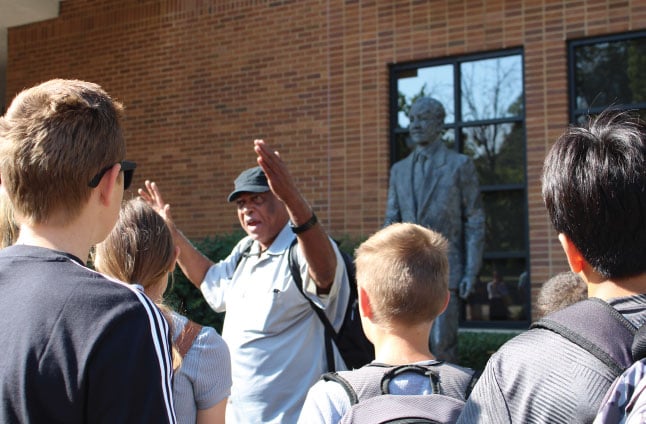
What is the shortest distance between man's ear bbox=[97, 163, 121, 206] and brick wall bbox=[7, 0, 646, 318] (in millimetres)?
7007

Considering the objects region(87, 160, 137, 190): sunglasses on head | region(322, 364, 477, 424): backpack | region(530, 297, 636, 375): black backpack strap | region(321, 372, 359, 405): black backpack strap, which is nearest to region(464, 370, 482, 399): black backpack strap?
region(322, 364, 477, 424): backpack

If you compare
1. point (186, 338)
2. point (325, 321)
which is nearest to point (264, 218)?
point (325, 321)

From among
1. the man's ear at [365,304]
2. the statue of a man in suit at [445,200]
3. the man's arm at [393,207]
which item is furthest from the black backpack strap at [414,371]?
the man's arm at [393,207]

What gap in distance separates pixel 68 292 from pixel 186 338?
3.22ft

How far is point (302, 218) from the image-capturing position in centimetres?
301

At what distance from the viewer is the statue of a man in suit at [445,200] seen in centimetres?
550

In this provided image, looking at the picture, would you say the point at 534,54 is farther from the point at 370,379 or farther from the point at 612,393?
the point at 612,393

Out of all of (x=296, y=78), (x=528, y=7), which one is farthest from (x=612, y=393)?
(x=296, y=78)

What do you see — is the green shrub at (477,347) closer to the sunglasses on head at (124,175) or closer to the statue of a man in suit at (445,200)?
the statue of a man in suit at (445,200)

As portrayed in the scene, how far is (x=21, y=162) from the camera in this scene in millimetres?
1426

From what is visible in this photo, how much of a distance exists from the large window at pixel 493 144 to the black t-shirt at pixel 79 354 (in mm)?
7382

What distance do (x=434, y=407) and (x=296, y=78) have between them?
797 cm

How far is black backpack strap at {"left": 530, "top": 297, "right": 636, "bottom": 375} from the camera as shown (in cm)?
125

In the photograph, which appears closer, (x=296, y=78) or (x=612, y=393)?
(x=612, y=393)
